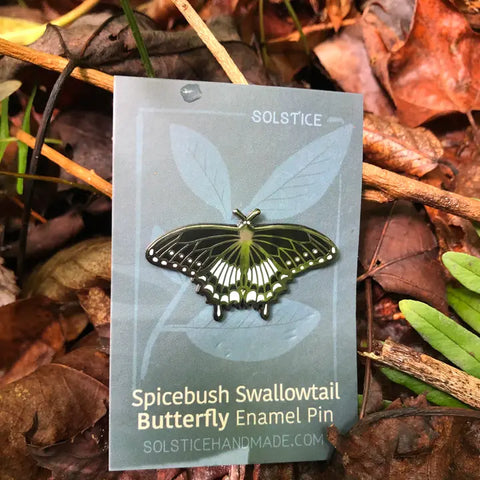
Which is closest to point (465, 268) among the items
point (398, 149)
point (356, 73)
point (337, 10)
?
point (398, 149)

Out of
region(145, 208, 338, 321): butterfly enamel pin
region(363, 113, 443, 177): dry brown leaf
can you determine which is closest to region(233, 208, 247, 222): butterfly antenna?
region(145, 208, 338, 321): butterfly enamel pin

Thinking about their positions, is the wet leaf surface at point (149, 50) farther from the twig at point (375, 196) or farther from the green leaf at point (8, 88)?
the twig at point (375, 196)

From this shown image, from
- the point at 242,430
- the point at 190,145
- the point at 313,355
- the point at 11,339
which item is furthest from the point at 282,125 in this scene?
the point at 11,339

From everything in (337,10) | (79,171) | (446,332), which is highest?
(337,10)

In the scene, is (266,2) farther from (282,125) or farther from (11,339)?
(11,339)

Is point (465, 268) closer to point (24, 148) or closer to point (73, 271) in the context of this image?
point (73, 271)

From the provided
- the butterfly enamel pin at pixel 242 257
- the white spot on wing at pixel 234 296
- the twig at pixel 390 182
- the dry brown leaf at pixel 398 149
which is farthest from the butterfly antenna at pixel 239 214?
the dry brown leaf at pixel 398 149
